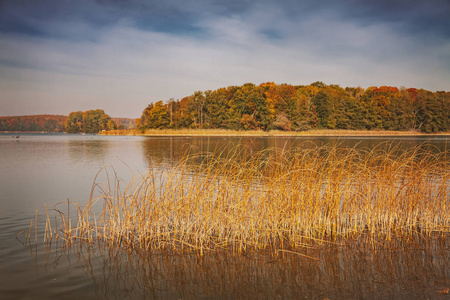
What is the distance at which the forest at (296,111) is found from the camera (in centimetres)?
7644

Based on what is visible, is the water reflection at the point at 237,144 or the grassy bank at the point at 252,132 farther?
the grassy bank at the point at 252,132

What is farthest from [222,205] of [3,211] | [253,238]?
[3,211]

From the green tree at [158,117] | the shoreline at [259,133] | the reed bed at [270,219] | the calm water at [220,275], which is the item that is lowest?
the calm water at [220,275]

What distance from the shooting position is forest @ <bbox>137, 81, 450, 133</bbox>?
76.4 m

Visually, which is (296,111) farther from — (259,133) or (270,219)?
(270,219)

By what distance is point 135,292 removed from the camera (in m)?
4.41

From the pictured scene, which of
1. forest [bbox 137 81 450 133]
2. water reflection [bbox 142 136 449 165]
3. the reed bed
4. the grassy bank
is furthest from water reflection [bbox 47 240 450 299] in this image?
forest [bbox 137 81 450 133]

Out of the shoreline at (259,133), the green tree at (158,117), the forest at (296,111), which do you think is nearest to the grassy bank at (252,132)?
the shoreline at (259,133)

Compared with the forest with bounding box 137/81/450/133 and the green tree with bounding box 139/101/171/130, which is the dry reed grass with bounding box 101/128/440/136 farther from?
the forest with bounding box 137/81/450/133

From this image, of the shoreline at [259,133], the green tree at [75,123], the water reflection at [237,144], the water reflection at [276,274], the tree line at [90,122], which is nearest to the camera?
the water reflection at [276,274]

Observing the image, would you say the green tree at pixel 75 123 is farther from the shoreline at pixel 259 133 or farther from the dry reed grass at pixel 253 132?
the dry reed grass at pixel 253 132

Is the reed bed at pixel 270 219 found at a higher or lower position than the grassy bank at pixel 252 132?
lower

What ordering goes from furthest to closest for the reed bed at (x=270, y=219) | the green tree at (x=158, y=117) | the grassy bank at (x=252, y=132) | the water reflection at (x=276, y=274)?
1. the green tree at (x=158, y=117)
2. the grassy bank at (x=252, y=132)
3. the reed bed at (x=270, y=219)
4. the water reflection at (x=276, y=274)

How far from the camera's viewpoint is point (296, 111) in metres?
77.4
